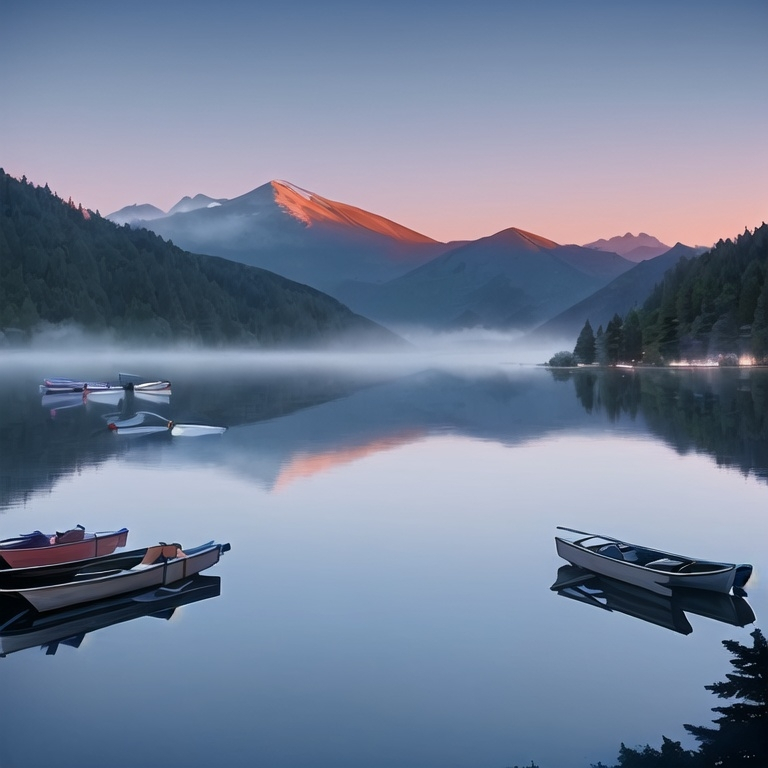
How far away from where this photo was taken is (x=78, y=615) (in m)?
27.1

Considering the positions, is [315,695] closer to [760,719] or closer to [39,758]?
[39,758]

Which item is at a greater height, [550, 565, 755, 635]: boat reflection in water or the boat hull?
the boat hull

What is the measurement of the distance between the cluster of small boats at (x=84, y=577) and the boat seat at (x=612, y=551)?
576 inches

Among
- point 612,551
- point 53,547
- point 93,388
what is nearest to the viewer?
point 53,547

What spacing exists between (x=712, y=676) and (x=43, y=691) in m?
17.9

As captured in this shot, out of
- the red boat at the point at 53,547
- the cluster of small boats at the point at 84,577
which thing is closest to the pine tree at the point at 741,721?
the cluster of small boats at the point at 84,577

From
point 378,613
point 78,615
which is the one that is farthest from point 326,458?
point 78,615

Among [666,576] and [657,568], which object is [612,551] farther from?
[666,576]

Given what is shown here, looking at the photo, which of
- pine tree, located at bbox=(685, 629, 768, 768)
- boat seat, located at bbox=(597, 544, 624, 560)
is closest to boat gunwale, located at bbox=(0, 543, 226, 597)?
boat seat, located at bbox=(597, 544, 624, 560)

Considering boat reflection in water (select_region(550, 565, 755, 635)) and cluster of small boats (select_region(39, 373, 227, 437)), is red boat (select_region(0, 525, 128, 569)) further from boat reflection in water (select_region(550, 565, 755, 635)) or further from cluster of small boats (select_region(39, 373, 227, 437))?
cluster of small boats (select_region(39, 373, 227, 437))

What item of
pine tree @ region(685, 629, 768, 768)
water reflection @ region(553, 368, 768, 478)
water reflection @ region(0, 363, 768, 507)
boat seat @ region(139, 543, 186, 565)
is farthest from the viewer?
water reflection @ region(553, 368, 768, 478)

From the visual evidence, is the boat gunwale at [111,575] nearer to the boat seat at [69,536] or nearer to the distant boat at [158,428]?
the boat seat at [69,536]

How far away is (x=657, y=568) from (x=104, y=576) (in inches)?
760

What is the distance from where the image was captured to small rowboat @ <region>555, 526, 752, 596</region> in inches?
1152
